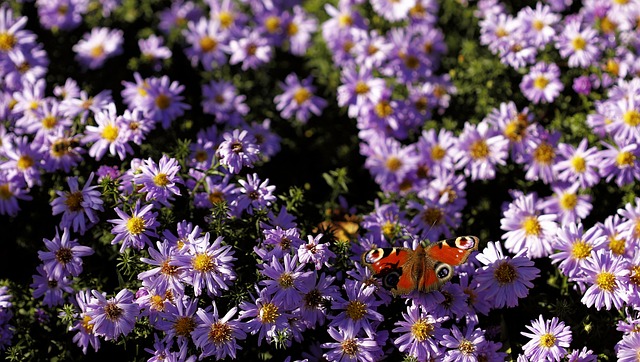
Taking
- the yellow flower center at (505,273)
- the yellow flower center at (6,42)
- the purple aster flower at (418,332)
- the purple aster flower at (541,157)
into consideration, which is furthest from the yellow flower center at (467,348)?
the yellow flower center at (6,42)

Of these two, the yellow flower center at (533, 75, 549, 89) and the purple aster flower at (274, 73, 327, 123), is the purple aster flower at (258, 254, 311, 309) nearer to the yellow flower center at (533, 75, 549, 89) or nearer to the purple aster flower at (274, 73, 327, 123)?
the purple aster flower at (274, 73, 327, 123)

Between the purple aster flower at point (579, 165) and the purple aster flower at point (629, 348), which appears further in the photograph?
the purple aster flower at point (579, 165)

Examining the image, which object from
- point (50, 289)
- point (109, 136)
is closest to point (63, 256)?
point (50, 289)

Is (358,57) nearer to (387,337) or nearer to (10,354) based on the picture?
(387,337)

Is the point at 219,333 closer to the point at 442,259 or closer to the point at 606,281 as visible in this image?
the point at 442,259

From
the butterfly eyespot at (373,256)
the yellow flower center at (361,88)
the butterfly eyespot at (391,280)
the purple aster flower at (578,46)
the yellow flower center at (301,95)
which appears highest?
the purple aster flower at (578,46)

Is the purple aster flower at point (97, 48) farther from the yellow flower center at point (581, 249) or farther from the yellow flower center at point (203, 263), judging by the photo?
the yellow flower center at point (581, 249)

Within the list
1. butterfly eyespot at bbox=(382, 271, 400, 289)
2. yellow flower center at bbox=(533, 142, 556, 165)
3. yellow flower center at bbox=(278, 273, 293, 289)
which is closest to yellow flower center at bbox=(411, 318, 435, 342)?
butterfly eyespot at bbox=(382, 271, 400, 289)
